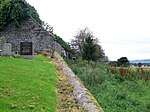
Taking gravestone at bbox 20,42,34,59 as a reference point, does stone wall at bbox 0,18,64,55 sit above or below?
above

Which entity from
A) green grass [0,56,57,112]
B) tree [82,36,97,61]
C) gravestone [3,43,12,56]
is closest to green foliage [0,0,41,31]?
gravestone [3,43,12,56]

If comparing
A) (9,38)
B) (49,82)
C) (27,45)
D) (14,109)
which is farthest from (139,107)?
(9,38)

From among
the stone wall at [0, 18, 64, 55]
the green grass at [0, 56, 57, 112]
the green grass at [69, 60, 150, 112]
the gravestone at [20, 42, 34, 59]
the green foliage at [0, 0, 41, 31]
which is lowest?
the green grass at [69, 60, 150, 112]

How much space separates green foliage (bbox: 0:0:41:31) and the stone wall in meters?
0.48

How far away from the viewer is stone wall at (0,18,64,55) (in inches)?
1264

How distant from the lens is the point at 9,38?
32594 millimetres

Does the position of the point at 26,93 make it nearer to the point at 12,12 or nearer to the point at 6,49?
the point at 6,49

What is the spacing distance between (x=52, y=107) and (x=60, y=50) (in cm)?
2654

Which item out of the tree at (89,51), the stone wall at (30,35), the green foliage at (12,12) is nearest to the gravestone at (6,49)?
the stone wall at (30,35)

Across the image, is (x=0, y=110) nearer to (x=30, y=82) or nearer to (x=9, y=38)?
(x=30, y=82)

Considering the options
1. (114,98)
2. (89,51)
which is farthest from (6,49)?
(89,51)

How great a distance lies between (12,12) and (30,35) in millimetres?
2813

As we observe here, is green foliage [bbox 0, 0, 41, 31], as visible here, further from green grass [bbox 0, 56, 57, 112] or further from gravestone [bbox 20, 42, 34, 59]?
green grass [bbox 0, 56, 57, 112]

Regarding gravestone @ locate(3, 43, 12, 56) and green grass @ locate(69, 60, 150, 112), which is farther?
gravestone @ locate(3, 43, 12, 56)
